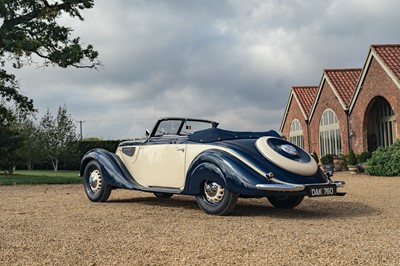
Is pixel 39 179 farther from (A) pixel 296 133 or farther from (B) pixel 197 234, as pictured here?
(A) pixel 296 133

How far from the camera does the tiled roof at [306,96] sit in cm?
3141

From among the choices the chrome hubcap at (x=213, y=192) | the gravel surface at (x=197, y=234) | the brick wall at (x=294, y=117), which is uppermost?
the brick wall at (x=294, y=117)

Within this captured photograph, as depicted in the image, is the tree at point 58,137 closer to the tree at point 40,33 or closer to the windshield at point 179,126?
the tree at point 40,33

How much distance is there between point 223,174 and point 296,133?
26704 mm

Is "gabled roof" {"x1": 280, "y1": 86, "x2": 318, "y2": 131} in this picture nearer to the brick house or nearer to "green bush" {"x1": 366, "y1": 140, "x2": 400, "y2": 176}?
the brick house

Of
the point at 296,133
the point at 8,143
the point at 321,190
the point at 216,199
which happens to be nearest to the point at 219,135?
the point at 216,199

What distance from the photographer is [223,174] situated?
674cm

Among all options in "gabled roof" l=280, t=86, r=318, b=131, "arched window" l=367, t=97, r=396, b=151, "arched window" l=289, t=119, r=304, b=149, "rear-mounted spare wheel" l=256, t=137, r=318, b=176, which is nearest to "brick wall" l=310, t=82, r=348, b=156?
"gabled roof" l=280, t=86, r=318, b=131

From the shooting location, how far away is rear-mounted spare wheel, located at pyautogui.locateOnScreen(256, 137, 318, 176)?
680 cm

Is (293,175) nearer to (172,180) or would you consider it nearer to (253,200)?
(172,180)

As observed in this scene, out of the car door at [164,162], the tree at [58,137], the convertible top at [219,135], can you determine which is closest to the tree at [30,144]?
the tree at [58,137]

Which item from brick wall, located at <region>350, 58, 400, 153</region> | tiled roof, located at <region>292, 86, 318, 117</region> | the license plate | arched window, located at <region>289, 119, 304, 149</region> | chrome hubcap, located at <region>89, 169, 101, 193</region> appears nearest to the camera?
the license plate

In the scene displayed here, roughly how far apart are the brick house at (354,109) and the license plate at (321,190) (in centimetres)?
1430

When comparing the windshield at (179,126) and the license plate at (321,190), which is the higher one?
the windshield at (179,126)
